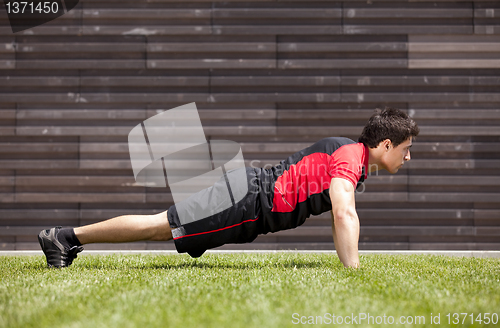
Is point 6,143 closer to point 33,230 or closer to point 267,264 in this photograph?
point 33,230

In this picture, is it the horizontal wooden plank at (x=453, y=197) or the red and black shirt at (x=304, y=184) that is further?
the horizontal wooden plank at (x=453, y=197)

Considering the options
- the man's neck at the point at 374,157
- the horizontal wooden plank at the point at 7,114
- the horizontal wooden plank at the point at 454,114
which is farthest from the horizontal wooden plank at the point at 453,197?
the horizontal wooden plank at the point at 7,114

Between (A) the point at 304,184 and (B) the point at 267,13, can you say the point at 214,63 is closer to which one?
(B) the point at 267,13

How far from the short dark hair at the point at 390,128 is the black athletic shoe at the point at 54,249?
2.09 m

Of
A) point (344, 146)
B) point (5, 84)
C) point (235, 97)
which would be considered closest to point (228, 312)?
point (344, 146)

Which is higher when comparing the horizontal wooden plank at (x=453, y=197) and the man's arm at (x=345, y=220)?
the man's arm at (x=345, y=220)

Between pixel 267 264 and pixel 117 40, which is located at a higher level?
pixel 117 40

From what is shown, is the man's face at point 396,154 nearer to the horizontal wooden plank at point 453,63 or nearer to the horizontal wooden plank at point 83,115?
the horizontal wooden plank at point 453,63

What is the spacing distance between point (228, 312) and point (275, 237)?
303 centimetres

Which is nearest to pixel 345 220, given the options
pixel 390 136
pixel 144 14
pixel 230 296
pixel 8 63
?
pixel 390 136

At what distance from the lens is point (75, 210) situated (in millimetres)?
4340

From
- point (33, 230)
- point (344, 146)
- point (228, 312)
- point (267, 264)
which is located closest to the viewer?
point (228, 312)

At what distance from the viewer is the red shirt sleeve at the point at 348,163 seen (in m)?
2.37

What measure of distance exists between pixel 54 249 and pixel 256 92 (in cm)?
266
